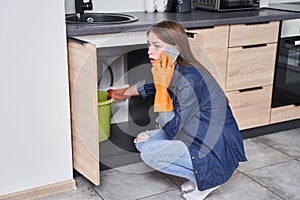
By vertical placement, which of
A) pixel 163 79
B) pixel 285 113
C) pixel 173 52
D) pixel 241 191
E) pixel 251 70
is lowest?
pixel 241 191

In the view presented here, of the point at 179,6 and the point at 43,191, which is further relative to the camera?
the point at 179,6

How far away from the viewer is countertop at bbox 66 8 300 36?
89.3 inches

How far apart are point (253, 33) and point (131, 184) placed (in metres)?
1.20

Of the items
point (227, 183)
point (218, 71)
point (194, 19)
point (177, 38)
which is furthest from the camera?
point (218, 71)

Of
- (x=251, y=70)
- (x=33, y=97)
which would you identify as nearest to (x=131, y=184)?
(x=33, y=97)

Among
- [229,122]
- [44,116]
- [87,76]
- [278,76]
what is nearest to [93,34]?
[87,76]

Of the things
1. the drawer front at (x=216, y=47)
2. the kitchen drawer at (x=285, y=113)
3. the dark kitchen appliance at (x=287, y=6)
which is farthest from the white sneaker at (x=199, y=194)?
the dark kitchen appliance at (x=287, y=6)

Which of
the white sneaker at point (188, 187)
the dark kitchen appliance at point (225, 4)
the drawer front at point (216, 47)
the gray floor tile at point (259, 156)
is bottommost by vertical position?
the gray floor tile at point (259, 156)

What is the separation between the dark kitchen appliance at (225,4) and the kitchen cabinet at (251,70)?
270mm

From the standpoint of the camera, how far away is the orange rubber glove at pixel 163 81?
2.12 metres

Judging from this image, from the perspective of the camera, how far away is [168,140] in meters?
2.25

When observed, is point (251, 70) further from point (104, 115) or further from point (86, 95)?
point (86, 95)

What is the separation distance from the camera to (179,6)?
9.52ft

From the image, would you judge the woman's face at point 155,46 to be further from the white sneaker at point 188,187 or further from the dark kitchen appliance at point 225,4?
the dark kitchen appliance at point 225,4
